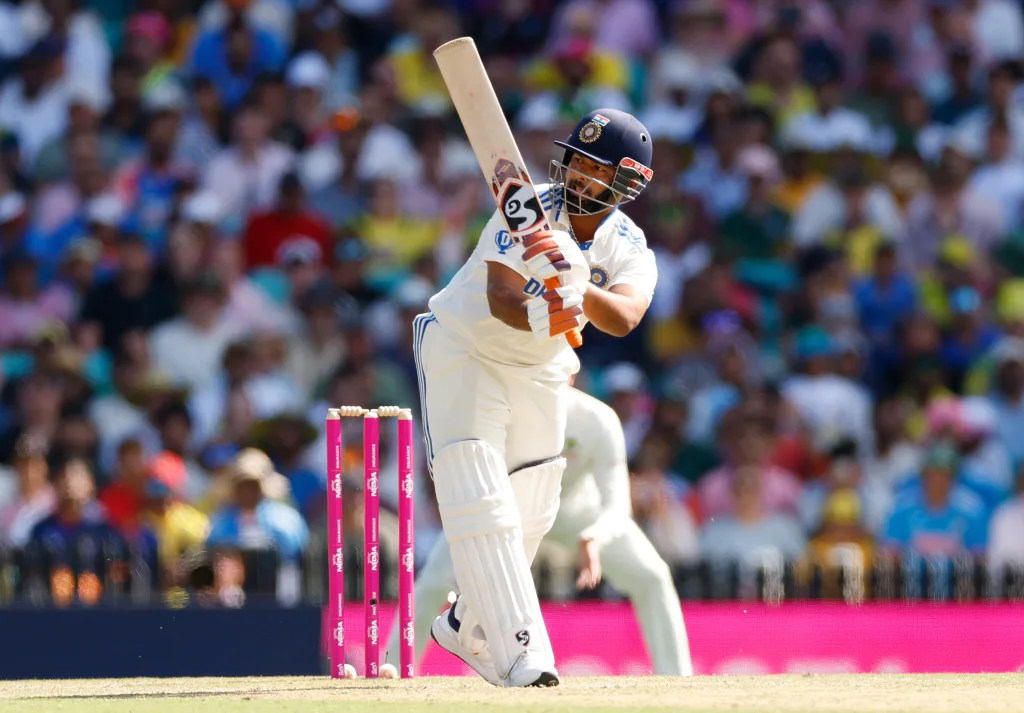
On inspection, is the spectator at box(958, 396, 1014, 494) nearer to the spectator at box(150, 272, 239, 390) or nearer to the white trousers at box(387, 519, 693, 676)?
the white trousers at box(387, 519, 693, 676)

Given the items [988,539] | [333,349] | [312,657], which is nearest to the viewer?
[312,657]

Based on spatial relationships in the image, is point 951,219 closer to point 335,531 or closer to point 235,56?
point 235,56

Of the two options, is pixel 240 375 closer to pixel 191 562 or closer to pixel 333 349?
pixel 333 349

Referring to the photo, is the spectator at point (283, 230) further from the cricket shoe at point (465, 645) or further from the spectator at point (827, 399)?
the cricket shoe at point (465, 645)

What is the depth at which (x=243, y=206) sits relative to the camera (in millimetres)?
11273

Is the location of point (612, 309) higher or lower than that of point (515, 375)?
higher

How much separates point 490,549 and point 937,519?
16.1ft

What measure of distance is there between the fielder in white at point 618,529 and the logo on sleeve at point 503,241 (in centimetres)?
221

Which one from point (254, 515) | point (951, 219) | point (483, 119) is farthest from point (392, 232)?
point (483, 119)

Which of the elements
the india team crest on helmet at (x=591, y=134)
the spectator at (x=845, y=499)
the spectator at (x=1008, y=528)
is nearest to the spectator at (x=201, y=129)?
the spectator at (x=845, y=499)

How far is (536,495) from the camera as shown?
18.8 feet

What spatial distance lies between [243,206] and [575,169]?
6.02 metres

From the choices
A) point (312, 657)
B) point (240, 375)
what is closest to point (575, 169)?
point (312, 657)

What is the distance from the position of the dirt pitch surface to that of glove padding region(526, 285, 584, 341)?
40.8 inches
